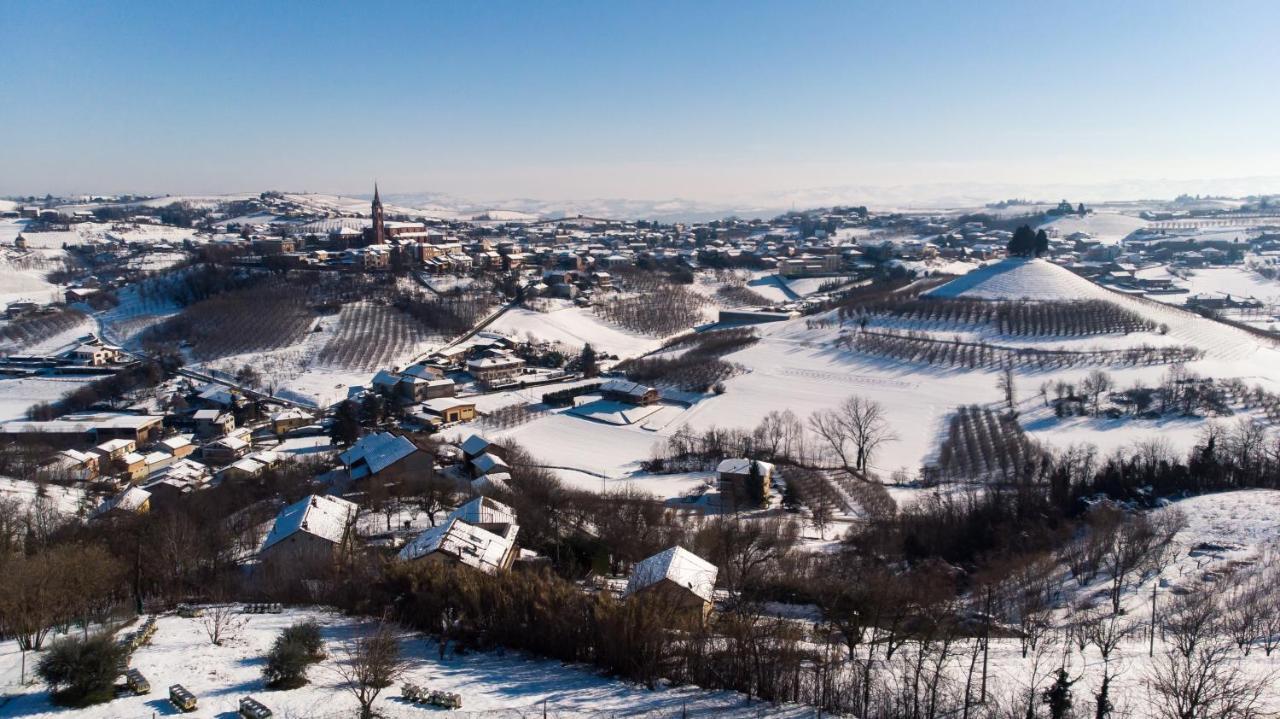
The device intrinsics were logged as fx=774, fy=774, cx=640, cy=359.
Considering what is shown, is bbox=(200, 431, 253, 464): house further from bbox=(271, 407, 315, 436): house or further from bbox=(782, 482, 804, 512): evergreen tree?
bbox=(782, 482, 804, 512): evergreen tree

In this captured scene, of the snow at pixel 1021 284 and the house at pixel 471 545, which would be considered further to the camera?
the snow at pixel 1021 284

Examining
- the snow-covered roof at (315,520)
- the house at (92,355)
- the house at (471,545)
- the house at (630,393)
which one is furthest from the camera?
the house at (92,355)

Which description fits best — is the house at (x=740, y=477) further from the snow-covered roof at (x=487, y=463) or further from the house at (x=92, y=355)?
the house at (x=92, y=355)

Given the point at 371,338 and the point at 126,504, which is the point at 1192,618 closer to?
the point at 126,504

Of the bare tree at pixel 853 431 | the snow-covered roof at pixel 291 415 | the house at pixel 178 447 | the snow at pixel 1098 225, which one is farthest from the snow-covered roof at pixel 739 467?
the snow at pixel 1098 225

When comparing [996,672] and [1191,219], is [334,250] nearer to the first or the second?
[996,672]
